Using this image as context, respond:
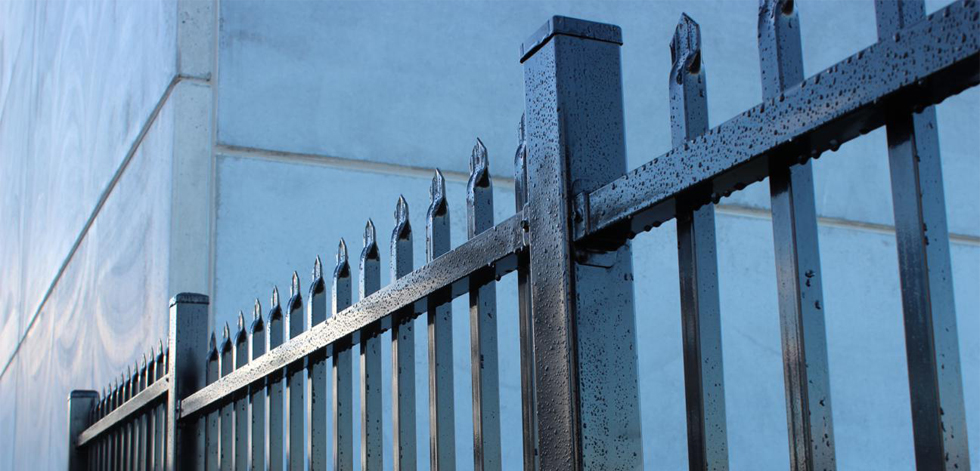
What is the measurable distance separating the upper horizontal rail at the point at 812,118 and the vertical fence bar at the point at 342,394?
A: 883 mm

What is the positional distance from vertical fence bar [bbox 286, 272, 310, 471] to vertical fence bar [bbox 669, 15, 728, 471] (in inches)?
48.4

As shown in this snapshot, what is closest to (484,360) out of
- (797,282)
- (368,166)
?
(797,282)

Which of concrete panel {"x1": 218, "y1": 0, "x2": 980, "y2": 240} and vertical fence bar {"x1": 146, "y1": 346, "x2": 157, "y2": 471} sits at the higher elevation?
concrete panel {"x1": 218, "y1": 0, "x2": 980, "y2": 240}

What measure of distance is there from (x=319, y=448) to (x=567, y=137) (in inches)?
40.5

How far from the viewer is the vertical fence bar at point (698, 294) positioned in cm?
134

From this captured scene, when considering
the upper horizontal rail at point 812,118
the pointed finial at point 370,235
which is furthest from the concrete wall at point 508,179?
the upper horizontal rail at point 812,118

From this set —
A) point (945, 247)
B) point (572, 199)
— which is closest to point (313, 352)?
point (572, 199)

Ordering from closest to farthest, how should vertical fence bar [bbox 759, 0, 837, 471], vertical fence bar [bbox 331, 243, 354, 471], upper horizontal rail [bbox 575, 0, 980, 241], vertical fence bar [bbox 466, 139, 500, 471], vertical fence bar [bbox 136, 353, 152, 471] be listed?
upper horizontal rail [bbox 575, 0, 980, 241] < vertical fence bar [bbox 759, 0, 837, 471] < vertical fence bar [bbox 466, 139, 500, 471] < vertical fence bar [bbox 331, 243, 354, 471] < vertical fence bar [bbox 136, 353, 152, 471]

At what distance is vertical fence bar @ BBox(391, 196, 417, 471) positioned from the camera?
2.03m

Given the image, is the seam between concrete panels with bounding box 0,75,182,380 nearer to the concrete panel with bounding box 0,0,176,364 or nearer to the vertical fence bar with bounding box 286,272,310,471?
the concrete panel with bounding box 0,0,176,364

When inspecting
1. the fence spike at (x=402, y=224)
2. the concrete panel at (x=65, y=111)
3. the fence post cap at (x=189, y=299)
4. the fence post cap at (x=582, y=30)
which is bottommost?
the fence spike at (x=402, y=224)

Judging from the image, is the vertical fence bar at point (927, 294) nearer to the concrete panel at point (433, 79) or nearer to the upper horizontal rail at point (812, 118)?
the upper horizontal rail at point (812, 118)

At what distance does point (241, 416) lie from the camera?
9.89 ft

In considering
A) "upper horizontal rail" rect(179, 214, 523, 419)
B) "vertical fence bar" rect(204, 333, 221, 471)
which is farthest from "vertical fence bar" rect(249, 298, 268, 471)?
"vertical fence bar" rect(204, 333, 221, 471)
